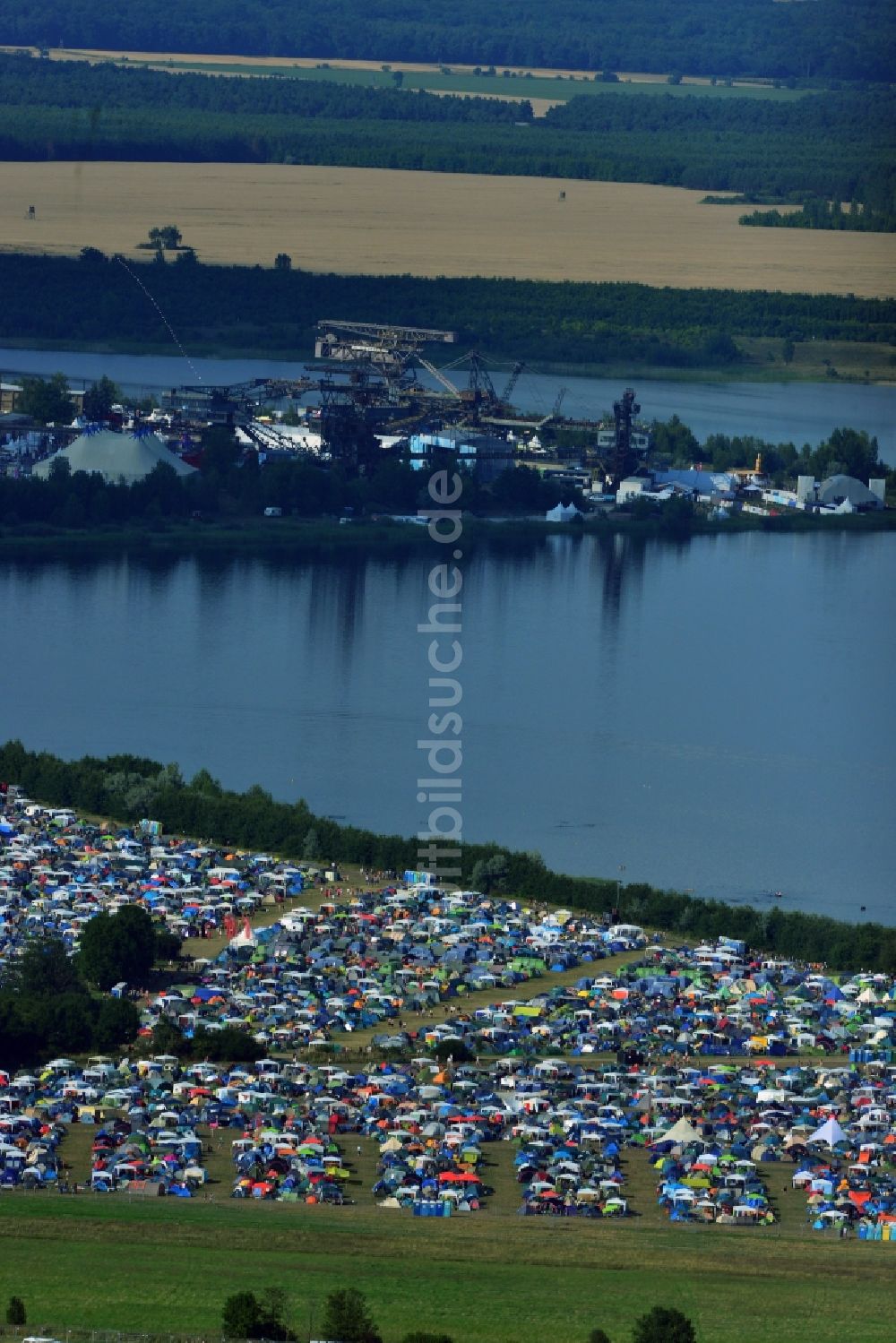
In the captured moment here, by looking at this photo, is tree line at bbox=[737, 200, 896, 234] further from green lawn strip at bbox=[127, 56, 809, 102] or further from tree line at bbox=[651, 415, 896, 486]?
green lawn strip at bbox=[127, 56, 809, 102]

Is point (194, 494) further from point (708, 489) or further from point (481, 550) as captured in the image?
point (708, 489)

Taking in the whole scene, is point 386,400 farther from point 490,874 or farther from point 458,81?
point 458,81

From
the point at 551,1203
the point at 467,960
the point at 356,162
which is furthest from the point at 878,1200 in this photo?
the point at 356,162

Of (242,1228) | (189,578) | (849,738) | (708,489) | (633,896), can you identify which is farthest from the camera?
(708,489)

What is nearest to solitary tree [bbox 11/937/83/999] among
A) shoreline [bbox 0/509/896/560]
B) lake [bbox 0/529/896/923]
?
lake [bbox 0/529/896/923]

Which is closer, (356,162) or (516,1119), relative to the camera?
(516,1119)

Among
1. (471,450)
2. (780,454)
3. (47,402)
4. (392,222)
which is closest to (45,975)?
(471,450)

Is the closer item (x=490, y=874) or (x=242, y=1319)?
(x=242, y=1319)
